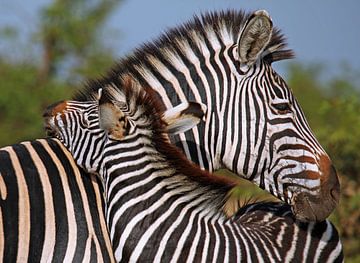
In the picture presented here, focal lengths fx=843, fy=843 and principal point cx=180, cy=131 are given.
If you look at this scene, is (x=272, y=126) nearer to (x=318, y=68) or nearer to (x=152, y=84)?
(x=152, y=84)

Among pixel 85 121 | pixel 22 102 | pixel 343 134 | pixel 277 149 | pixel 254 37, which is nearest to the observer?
pixel 85 121

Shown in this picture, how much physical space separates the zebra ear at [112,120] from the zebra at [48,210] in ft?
1.78

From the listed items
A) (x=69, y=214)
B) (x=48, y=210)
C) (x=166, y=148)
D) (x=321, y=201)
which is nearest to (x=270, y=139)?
(x=321, y=201)

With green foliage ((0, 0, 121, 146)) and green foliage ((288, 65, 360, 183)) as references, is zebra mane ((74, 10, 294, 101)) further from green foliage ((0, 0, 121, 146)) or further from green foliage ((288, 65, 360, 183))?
green foliage ((0, 0, 121, 146))

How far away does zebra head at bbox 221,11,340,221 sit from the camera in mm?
5738

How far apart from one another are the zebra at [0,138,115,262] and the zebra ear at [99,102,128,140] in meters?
0.54

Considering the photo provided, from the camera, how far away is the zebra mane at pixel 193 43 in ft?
20.5

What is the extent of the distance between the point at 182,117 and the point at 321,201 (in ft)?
3.66

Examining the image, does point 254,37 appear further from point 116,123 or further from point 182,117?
point 116,123

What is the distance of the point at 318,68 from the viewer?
4322cm

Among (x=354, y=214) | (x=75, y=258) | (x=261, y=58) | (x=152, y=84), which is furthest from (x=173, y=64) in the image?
(x=354, y=214)

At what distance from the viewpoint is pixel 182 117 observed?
5.45m

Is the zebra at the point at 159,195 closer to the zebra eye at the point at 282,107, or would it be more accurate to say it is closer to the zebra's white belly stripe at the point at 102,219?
the zebra's white belly stripe at the point at 102,219

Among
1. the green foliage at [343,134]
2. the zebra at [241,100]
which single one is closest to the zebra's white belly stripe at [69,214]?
the zebra at [241,100]
